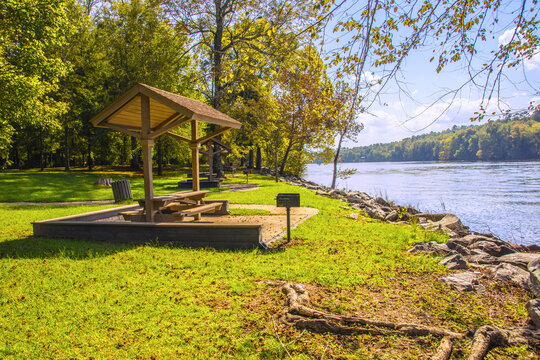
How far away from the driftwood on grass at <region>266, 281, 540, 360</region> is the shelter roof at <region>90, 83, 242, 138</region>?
5045mm

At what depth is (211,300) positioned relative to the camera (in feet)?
14.1

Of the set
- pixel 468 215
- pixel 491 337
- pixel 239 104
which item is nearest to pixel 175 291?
Result: pixel 491 337

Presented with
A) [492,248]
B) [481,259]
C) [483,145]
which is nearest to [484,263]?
[481,259]

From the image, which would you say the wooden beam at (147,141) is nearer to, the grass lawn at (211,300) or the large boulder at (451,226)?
the grass lawn at (211,300)

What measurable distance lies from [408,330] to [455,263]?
8.95 ft

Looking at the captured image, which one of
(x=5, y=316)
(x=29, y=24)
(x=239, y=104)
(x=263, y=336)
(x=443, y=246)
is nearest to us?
(x=263, y=336)

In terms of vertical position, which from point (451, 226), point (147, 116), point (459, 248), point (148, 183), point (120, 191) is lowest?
point (451, 226)

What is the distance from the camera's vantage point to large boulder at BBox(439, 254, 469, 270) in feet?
18.2

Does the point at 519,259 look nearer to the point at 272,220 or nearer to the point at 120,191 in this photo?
the point at 272,220

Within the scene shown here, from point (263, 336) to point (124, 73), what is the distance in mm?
31109

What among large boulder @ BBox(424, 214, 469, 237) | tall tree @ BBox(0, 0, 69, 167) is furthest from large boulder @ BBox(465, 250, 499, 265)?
tall tree @ BBox(0, 0, 69, 167)

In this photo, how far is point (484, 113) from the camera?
430 centimetres

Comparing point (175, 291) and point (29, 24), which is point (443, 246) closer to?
point (175, 291)

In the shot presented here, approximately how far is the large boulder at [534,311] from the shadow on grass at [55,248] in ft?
20.4
